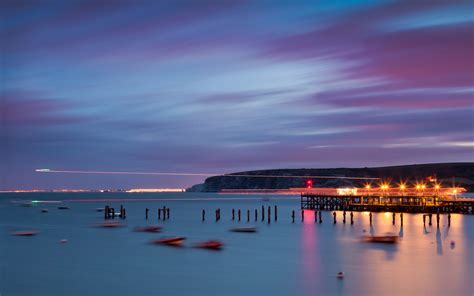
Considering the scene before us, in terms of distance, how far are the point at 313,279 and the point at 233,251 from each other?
40.3ft

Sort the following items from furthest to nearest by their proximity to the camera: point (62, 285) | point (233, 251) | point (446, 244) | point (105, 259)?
point (446, 244), point (233, 251), point (105, 259), point (62, 285)

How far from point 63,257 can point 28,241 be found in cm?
1200

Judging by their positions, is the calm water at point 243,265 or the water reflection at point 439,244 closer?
the calm water at point 243,265

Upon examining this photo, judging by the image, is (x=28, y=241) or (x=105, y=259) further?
(x=28, y=241)

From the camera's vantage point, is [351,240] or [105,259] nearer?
[105,259]

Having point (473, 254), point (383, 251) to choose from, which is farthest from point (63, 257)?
point (473, 254)

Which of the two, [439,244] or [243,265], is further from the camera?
[439,244]

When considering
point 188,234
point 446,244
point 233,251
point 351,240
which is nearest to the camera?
point 233,251

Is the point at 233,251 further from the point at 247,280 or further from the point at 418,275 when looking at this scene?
the point at 418,275

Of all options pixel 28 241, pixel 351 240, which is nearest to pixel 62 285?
pixel 28 241

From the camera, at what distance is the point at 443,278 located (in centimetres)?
3416

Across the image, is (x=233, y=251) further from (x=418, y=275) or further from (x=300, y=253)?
(x=418, y=275)

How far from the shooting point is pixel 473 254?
44312mm

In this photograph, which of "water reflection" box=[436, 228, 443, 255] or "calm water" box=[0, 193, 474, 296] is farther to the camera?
"water reflection" box=[436, 228, 443, 255]
